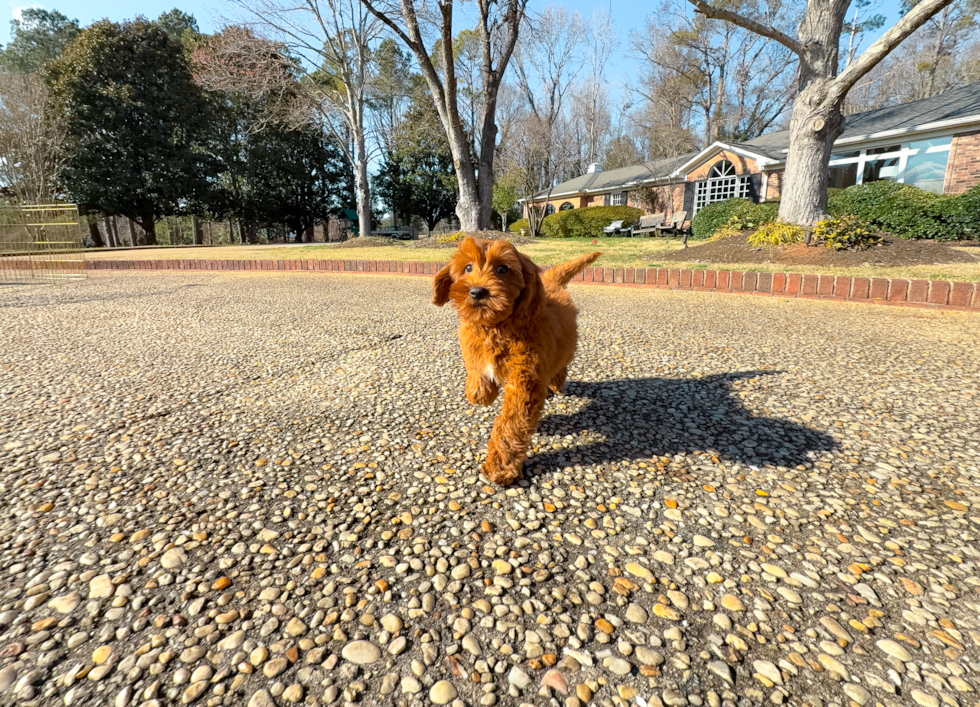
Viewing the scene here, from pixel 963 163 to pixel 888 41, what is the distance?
37.4ft

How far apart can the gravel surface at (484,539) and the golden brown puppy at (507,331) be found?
0.21 metres

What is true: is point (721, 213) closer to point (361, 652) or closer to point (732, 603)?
point (732, 603)

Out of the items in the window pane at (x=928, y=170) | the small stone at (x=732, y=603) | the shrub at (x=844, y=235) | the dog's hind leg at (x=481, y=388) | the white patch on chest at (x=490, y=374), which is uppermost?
the window pane at (x=928, y=170)

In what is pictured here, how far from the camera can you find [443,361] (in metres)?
3.74

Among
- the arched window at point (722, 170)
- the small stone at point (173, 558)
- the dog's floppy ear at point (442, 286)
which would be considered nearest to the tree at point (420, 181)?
the arched window at point (722, 170)

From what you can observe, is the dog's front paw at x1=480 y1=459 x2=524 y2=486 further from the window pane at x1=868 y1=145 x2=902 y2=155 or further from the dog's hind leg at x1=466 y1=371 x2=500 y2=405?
the window pane at x1=868 y1=145 x2=902 y2=155

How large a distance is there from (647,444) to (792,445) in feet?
2.35

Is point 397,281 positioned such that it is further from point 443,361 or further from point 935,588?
point 935,588

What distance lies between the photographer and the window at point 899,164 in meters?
15.6

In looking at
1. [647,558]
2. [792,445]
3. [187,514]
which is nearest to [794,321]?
[792,445]

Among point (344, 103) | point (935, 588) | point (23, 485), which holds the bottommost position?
point (935, 588)

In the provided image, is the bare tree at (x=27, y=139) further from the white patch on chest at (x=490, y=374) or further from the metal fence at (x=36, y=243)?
the white patch on chest at (x=490, y=374)

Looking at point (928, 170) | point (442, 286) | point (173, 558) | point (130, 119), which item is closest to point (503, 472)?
point (442, 286)

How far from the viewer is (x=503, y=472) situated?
78.9 inches
